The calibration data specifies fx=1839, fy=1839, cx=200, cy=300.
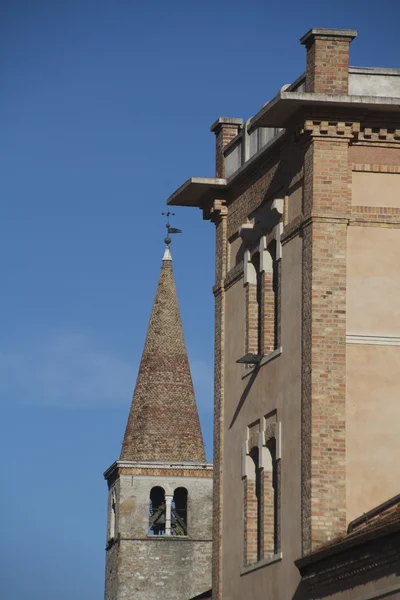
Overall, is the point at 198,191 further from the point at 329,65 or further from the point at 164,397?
the point at 164,397

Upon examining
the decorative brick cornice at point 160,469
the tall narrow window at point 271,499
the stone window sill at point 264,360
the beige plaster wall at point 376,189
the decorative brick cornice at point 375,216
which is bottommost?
the tall narrow window at point 271,499

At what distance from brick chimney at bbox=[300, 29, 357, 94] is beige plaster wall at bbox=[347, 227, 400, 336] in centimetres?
232

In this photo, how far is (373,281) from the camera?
2912 cm

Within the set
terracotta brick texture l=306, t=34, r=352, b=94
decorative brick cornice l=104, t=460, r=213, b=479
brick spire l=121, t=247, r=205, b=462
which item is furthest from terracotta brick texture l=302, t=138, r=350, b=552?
brick spire l=121, t=247, r=205, b=462

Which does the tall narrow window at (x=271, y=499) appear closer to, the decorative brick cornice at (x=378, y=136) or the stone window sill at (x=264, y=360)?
the stone window sill at (x=264, y=360)

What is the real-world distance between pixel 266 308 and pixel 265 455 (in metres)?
2.51

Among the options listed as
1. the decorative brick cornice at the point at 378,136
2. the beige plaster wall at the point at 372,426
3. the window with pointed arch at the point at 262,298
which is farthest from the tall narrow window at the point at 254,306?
the decorative brick cornice at the point at 378,136

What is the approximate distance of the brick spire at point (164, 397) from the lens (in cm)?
8069

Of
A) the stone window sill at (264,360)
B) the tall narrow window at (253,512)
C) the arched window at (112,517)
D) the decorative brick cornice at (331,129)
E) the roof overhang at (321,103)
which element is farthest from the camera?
the arched window at (112,517)

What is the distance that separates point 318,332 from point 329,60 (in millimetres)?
4449

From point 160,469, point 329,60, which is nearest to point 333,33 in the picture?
point 329,60

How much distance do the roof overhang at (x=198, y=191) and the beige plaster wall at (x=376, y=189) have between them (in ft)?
16.0

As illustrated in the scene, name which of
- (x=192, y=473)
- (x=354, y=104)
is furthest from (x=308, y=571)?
(x=192, y=473)

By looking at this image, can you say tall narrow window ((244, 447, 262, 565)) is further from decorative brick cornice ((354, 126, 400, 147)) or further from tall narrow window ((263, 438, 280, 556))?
decorative brick cornice ((354, 126, 400, 147))
